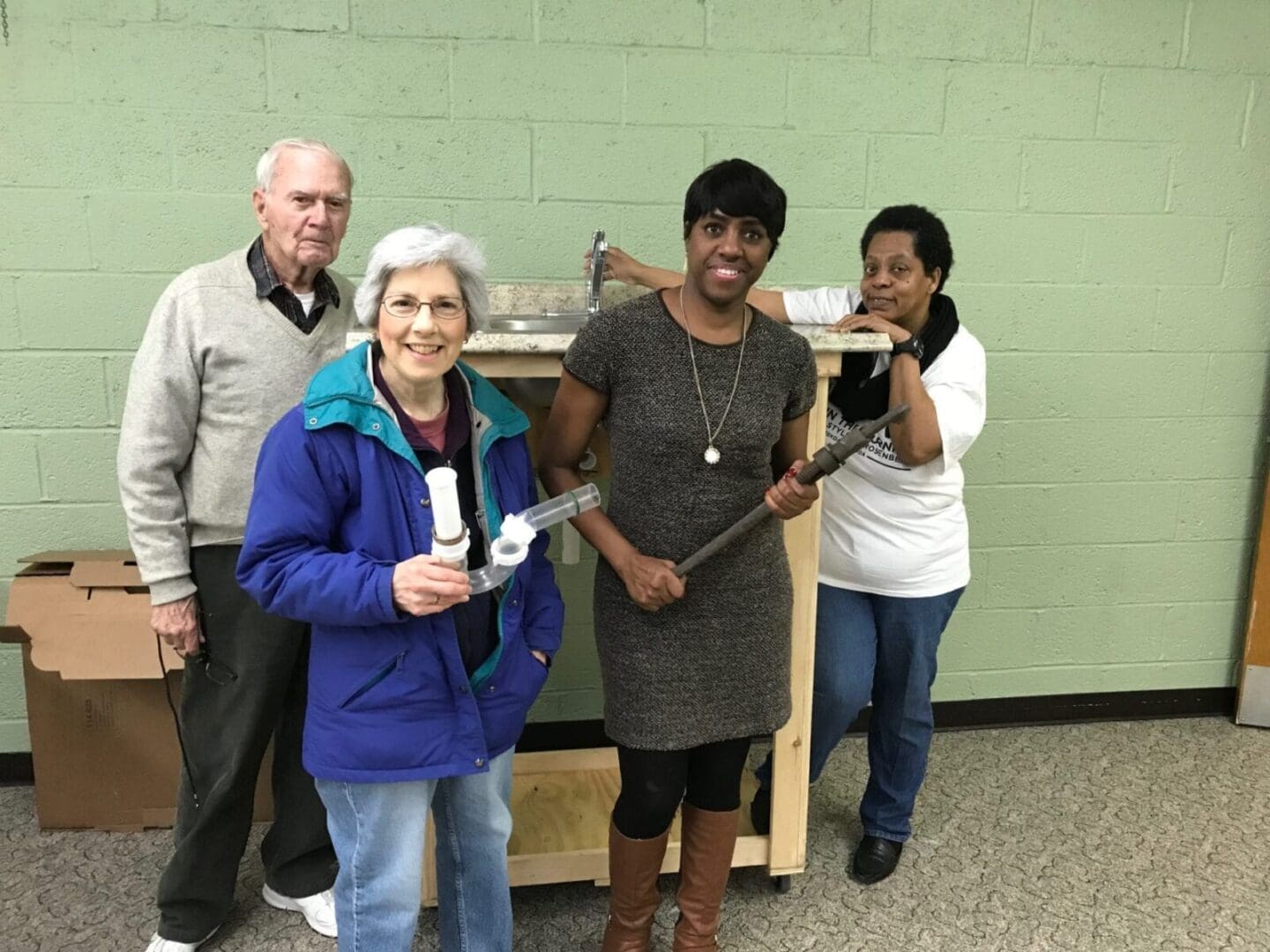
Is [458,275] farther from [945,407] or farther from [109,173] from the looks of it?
[109,173]

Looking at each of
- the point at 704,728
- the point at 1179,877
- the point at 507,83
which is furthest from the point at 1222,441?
the point at 507,83

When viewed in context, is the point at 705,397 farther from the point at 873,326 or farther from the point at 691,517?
the point at 873,326

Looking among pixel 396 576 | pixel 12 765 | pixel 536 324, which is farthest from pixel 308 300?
pixel 12 765

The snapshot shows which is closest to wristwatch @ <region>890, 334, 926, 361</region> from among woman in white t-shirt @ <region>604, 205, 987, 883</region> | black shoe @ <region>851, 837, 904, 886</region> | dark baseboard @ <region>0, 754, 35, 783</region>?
woman in white t-shirt @ <region>604, 205, 987, 883</region>

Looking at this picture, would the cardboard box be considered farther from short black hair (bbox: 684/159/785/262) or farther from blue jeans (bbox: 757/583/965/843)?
short black hair (bbox: 684/159/785/262)

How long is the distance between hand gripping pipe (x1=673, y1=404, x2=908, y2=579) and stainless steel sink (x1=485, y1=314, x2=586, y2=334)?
548 mm

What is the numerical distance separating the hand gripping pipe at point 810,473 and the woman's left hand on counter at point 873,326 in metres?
0.26

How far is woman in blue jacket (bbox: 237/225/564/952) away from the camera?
1.18m

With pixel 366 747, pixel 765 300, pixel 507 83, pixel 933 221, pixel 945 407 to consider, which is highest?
pixel 507 83

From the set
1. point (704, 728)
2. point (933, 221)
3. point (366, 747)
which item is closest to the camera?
point (366, 747)

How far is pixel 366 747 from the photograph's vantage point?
123 cm

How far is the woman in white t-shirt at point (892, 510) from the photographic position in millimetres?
1743

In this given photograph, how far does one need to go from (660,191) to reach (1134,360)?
1.34m

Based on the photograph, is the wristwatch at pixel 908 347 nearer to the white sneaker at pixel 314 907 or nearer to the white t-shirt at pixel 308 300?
the white t-shirt at pixel 308 300
